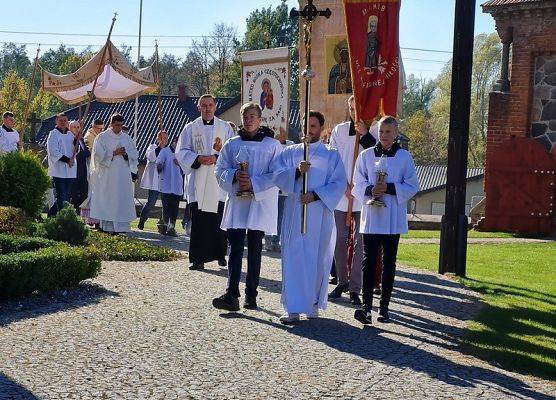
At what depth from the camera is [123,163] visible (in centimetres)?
1836

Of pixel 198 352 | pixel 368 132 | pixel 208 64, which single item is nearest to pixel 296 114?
pixel 208 64

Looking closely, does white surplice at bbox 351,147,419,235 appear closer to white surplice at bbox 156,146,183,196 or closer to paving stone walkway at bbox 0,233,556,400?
paving stone walkway at bbox 0,233,556,400

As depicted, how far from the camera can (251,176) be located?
32.6 feet

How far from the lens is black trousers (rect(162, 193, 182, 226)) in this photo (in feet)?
63.9

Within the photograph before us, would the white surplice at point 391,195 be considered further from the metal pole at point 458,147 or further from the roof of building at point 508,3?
the roof of building at point 508,3

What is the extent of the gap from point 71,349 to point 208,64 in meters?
76.4

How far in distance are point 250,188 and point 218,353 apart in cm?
254

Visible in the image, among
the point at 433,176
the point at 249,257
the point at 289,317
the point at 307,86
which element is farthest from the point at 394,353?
the point at 433,176

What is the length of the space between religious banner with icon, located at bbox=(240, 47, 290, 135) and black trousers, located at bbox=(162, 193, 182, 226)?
5.71 metres

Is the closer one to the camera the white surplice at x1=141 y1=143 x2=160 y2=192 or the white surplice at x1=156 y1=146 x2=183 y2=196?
the white surplice at x1=156 y1=146 x2=183 y2=196

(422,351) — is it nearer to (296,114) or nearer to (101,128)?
(101,128)

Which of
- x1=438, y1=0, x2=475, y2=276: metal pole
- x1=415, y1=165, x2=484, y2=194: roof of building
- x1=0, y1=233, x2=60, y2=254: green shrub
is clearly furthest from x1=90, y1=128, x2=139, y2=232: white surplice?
x1=415, y1=165, x2=484, y2=194: roof of building

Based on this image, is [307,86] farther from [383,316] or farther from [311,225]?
[383,316]

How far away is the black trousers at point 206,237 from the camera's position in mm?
13016
